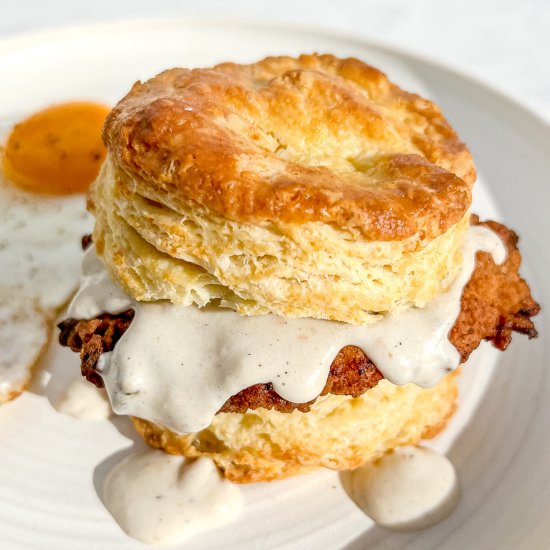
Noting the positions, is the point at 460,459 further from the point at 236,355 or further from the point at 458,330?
the point at 236,355

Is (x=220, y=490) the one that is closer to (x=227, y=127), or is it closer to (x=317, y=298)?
(x=317, y=298)

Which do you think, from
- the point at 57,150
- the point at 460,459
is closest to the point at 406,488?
the point at 460,459

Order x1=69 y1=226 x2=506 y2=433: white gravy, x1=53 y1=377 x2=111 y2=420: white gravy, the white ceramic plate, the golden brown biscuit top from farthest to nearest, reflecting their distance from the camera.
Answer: x1=53 y1=377 x2=111 y2=420: white gravy, the white ceramic plate, x1=69 y1=226 x2=506 y2=433: white gravy, the golden brown biscuit top

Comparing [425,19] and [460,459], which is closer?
[460,459]

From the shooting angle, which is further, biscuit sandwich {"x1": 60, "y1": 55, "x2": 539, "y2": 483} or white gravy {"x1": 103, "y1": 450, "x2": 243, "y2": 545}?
white gravy {"x1": 103, "y1": 450, "x2": 243, "y2": 545}

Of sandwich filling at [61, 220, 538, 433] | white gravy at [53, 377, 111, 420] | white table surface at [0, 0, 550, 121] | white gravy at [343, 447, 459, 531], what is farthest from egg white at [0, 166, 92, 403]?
white table surface at [0, 0, 550, 121]

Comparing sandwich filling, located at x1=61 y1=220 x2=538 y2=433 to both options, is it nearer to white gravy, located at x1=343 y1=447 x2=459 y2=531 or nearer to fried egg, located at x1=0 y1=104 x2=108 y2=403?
white gravy, located at x1=343 y1=447 x2=459 y2=531

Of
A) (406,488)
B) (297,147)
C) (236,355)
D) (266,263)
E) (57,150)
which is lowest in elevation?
(57,150)
